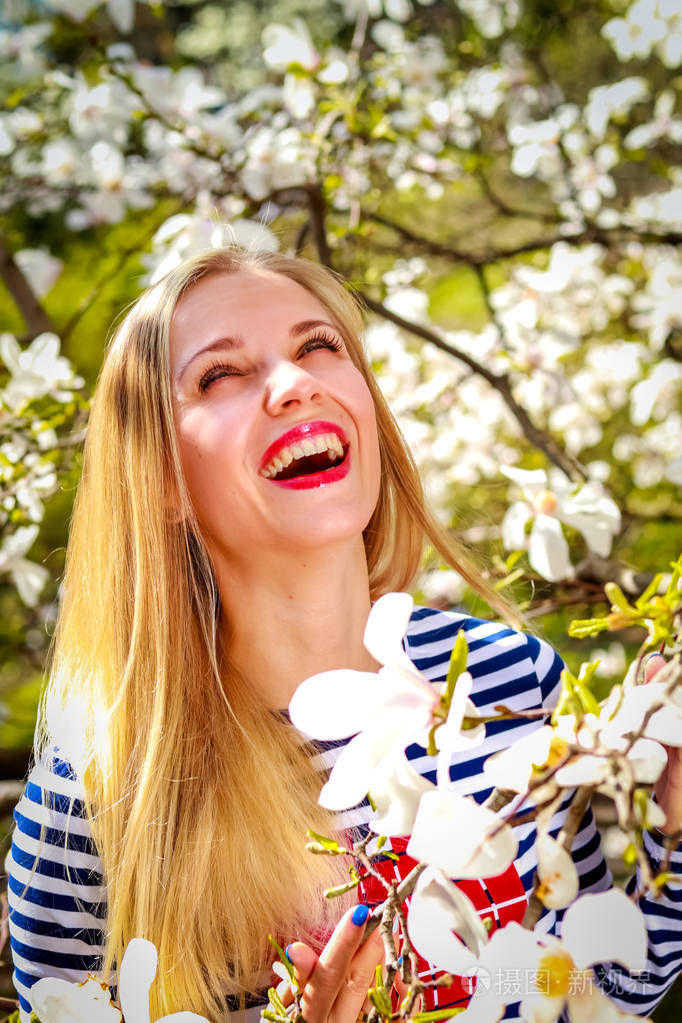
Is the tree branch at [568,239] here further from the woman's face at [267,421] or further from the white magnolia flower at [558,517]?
the woman's face at [267,421]

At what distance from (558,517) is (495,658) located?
21 cm

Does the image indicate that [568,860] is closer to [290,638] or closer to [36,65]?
[290,638]

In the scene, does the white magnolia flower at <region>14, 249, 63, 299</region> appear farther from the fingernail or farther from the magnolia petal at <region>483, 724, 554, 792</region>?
the magnolia petal at <region>483, 724, 554, 792</region>

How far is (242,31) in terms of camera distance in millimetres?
4547

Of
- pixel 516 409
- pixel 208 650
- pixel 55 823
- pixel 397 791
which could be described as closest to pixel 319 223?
pixel 516 409

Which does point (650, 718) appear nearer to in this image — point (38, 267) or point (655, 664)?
point (655, 664)

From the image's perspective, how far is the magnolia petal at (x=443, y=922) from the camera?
0.47m

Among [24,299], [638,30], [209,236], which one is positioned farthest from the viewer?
[24,299]

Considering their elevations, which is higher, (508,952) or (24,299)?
(24,299)

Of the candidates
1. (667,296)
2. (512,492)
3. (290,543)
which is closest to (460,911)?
(290,543)

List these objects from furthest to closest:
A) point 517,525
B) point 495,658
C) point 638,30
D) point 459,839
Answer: point 638,30, point 517,525, point 495,658, point 459,839

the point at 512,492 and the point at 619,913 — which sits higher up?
the point at 512,492

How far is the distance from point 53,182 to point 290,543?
1.58 m

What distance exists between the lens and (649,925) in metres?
0.94
